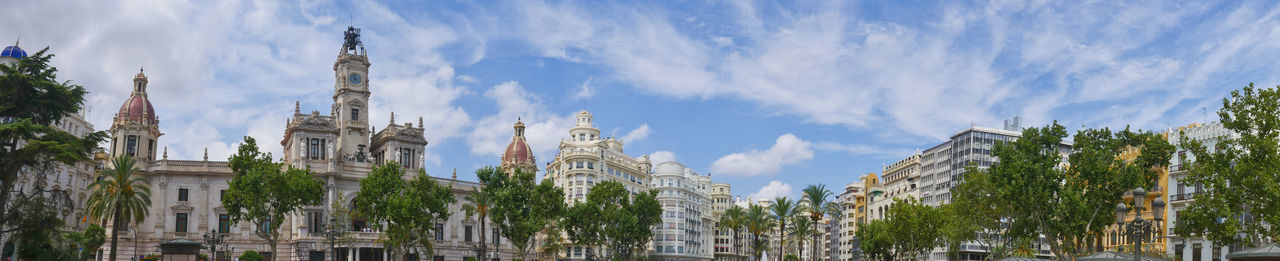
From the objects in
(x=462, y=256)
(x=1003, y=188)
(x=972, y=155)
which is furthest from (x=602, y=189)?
(x=972, y=155)

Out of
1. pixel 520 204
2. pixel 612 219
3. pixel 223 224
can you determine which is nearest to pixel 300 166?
pixel 223 224

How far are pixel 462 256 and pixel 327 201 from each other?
13.6 meters

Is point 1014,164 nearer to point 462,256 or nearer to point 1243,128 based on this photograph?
point 1243,128

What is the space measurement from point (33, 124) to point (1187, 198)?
62.6 m

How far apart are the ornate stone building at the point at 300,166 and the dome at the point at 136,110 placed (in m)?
0.08

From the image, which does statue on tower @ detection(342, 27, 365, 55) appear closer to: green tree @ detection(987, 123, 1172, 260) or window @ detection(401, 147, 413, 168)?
window @ detection(401, 147, 413, 168)

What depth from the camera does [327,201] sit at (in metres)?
84.4

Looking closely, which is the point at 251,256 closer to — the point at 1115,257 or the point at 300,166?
the point at 300,166

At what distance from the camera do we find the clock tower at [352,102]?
298ft

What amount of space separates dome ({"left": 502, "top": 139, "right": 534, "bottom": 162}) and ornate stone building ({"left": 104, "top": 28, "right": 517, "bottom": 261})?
53.9 feet

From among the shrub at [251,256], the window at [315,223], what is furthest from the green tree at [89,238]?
the window at [315,223]

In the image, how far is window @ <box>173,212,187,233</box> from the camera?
81.4 metres

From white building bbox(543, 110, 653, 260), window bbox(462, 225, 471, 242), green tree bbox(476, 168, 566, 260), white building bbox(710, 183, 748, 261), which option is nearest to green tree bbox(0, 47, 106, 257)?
green tree bbox(476, 168, 566, 260)

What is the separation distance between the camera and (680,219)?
480ft
